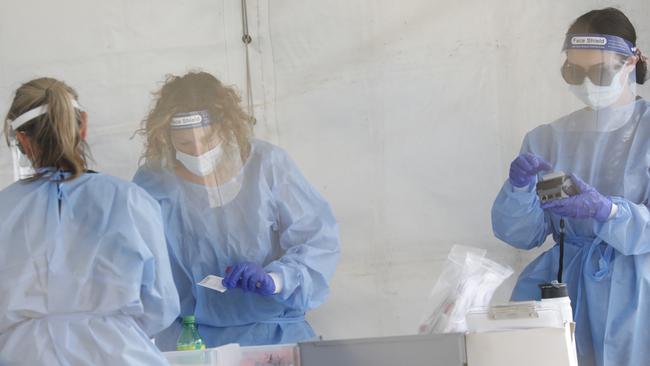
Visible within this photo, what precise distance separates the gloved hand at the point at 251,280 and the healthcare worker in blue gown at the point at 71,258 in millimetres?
448

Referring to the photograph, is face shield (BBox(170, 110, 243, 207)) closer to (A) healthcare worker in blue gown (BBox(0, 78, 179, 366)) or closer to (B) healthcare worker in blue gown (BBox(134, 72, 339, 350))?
(B) healthcare worker in blue gown (BBox(134, 72, 339, 350))

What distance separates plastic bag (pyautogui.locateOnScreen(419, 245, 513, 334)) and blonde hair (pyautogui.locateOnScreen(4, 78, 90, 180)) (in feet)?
3.04

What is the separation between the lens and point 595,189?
9.48 feet

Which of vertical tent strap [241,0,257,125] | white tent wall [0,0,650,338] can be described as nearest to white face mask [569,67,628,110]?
white tent wall [0,0,650,338]

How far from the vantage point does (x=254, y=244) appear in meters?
3.11

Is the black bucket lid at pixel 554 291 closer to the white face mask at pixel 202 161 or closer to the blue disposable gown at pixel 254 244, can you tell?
the blue disposable gown at pixel 254 244

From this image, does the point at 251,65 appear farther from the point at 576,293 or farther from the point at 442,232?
the point at 576,293

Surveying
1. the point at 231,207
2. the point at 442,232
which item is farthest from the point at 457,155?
the point at 231,207

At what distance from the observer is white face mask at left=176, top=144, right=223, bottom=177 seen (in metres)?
3.14

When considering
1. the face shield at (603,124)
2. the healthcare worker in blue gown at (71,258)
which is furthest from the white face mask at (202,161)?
the face shield at (603,124)

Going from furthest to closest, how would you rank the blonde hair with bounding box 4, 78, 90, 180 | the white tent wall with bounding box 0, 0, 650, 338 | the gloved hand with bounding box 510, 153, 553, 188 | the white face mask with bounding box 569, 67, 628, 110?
the white tent wall with bounding box 0, 0, 650, 338
the white face mask with bounding box 569, 67, 628, 110
the gloved hand with bounding box 510, 153, 553, 188
the blonde hair with bounding box 4, 78, 90, 180

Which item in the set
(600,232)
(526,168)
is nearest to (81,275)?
(526,168)

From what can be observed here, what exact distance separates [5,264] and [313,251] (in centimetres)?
98

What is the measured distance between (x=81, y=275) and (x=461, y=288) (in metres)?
0.93
